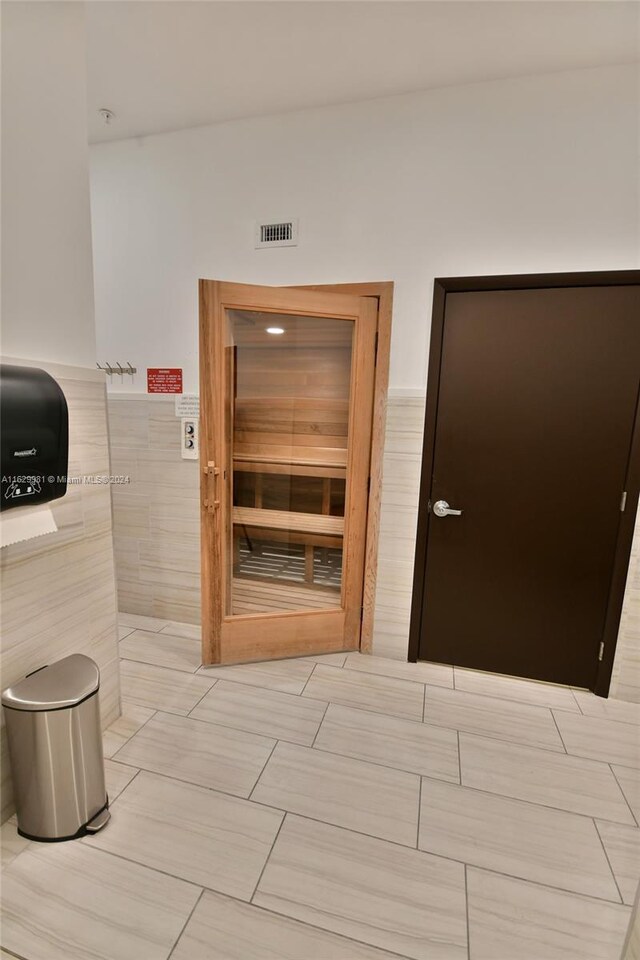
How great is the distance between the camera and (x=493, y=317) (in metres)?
2.10

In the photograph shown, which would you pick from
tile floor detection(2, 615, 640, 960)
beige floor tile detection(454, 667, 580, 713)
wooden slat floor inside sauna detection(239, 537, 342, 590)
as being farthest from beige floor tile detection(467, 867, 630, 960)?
wooden slat floor inside sauna detection(239, 537, 342, 590)

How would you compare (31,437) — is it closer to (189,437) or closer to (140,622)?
(189,437)

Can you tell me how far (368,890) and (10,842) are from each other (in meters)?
1.15

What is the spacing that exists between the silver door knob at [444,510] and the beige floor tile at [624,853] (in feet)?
4.32

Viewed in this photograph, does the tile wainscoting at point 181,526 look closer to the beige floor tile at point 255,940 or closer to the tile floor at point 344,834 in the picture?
the tile floor at point 344,834

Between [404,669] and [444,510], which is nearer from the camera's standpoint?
[444,510]

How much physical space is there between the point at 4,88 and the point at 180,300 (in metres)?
1.24

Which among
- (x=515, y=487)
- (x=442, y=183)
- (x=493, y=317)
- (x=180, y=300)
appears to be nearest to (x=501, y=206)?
(x=442, y=183)

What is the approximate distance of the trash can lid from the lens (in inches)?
50.9

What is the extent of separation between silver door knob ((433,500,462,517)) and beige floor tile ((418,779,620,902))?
3.92ft

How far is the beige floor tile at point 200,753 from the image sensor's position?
1617 mm

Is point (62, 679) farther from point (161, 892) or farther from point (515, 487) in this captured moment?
point (515, 487)

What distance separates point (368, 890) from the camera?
1255 millimetres

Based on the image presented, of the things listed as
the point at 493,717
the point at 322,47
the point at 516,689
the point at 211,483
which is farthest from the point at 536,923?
the point at 322,47
